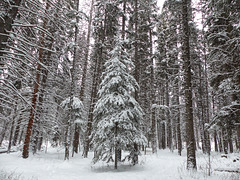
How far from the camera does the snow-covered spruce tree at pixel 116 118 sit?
834cm

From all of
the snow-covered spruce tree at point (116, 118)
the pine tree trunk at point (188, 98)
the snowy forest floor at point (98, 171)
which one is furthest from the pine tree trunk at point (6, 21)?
the pine tree trunk at point (188, 98)

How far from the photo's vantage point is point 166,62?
19891mm

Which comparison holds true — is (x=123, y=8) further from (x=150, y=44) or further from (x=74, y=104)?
(x=74, y=104)

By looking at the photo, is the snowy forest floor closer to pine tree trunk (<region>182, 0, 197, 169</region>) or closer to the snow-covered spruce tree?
pine tree trunk (<region>182, 0, 197, 169</region>)

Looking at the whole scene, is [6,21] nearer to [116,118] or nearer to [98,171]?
[116,118]

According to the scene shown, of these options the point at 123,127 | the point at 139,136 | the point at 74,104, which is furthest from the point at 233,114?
the point at 74,104

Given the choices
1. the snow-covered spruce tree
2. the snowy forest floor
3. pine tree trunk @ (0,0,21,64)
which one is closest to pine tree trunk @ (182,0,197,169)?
the snowy forest floor

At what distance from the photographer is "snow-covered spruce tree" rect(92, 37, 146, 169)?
Answer: 8344mm

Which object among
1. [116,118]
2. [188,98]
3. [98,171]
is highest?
[188,98]

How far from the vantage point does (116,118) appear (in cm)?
837

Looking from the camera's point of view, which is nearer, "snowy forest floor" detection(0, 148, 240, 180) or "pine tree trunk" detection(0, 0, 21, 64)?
"pine tree trunk" detection(0, 0, 21, 64)

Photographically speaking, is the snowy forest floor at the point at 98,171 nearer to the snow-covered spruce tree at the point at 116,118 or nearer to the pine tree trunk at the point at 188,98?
the pine tree trunk at the point at 188,98

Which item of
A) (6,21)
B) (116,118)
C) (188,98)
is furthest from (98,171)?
(6,21)

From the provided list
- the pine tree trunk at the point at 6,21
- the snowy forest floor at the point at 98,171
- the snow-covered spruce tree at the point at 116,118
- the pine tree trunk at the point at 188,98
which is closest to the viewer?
the pine tree trunk at the point at 6,21
